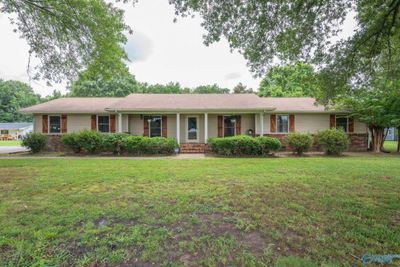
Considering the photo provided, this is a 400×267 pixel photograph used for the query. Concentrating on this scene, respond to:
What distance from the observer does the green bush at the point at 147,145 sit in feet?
37.8

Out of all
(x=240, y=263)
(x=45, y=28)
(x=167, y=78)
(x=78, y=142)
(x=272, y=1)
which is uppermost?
(x=167, y=78)

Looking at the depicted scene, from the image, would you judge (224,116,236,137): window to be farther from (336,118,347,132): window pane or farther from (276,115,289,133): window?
(336,118,347,132): window pane

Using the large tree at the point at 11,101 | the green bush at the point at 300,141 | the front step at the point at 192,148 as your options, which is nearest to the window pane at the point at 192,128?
the front step at the point at 192,148

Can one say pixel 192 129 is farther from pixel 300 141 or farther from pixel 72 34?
pixel 72 34

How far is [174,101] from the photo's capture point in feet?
48.8

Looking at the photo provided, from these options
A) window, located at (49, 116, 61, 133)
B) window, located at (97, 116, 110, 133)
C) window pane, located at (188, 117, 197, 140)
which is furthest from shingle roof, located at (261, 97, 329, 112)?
window, located at (49, 116, 61, 133)

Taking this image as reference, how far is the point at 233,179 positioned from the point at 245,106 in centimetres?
815

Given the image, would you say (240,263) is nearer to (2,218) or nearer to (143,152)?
(2,218)

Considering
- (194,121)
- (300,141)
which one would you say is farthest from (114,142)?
(300,141)

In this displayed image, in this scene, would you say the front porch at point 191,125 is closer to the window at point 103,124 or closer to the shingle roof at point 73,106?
the window at point 103,124

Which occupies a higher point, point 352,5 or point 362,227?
point 352,5

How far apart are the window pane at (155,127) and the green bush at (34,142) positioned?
623 cm

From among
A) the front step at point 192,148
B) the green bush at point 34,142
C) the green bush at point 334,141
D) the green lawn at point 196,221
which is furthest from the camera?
the front step at point 192,148

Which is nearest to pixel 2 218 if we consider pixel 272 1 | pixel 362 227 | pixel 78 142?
pixel 362 227
